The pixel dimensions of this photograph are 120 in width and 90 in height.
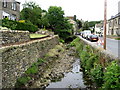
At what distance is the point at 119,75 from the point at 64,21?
155 ft

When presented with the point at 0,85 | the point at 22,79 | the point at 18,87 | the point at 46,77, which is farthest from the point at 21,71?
the point at 0,85

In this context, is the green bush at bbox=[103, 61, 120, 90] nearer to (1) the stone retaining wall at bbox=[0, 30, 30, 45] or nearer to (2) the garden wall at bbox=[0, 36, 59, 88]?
(2) the garden wall at bbox=[0, 36, 59, 88]

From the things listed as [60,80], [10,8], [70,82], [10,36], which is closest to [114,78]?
[70,82]

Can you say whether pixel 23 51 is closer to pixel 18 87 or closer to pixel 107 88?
pixel 18 87

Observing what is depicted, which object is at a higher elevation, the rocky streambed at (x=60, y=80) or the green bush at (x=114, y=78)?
the green bush at (x=114, y=78)

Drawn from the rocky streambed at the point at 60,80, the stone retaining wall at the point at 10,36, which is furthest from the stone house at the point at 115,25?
the stone retaining wall at the point at 10,36

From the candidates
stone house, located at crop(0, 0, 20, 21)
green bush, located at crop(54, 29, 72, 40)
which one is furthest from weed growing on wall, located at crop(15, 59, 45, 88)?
green bush, located at crop(54, 29, 72, 40)

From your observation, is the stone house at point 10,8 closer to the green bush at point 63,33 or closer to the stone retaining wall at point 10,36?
the green bush at point 63,33

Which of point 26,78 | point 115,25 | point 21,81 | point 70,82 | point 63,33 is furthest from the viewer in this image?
point 115,25

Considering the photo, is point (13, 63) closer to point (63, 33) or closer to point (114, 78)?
point (114, 78)

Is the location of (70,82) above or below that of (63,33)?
below

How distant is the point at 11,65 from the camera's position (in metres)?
11.1

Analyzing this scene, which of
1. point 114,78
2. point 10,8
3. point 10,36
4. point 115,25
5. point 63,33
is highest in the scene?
point 10,8

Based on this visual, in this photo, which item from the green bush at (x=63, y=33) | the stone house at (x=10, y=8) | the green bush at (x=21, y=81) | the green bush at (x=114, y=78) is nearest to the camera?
the green bush at (x=114, y=78)
